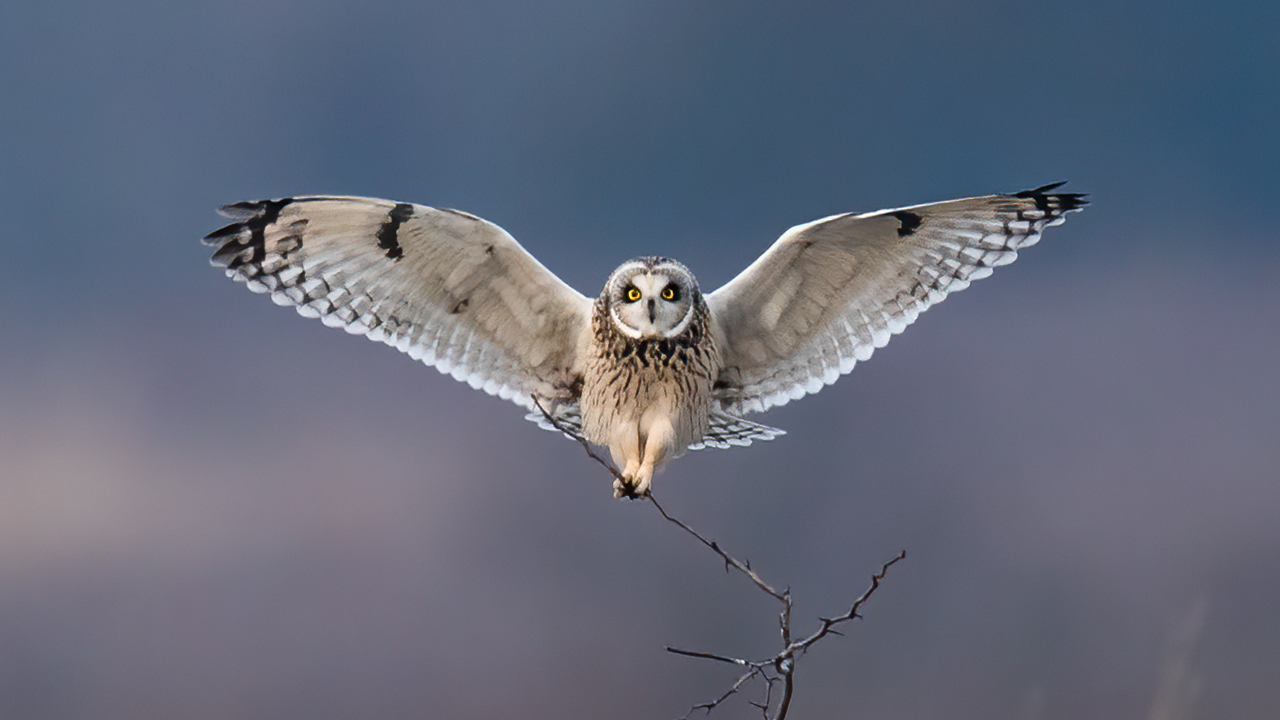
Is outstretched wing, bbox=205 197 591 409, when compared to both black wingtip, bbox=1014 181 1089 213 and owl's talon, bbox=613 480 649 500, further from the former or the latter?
black wingtip, bbox=1014 181 1089 213

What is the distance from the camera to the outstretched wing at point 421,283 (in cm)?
238

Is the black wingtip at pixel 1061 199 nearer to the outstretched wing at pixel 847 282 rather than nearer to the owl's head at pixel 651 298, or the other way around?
the outstretched wing at pixel 847 282

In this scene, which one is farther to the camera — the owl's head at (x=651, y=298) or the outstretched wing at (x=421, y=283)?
the outstretched wing at (x=421, y=283)

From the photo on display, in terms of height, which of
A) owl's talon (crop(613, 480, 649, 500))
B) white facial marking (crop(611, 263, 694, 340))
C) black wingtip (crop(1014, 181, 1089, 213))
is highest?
black wingtip (crop(1014, 181, 1089, 213))

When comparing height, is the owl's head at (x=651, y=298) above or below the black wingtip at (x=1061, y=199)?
below

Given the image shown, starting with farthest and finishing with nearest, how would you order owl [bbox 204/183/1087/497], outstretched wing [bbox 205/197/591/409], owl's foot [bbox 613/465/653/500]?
outstretched wing [bbox 205/197/591/409] → owl [bbox 204/183/1087/497] → owl's foot [bbox 613/465/653/500]

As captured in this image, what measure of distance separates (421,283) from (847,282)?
3.56 ft

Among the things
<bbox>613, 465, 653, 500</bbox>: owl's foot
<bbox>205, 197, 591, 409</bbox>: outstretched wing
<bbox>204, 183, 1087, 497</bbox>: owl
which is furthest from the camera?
<bbox>205, 197, 591, 409</bbox>: outstretched wing

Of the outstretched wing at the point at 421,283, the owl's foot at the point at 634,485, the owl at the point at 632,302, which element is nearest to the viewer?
the owl's foot at the point at 634,485

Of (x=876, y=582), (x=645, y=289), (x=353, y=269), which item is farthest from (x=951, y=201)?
(x=353, y=269)

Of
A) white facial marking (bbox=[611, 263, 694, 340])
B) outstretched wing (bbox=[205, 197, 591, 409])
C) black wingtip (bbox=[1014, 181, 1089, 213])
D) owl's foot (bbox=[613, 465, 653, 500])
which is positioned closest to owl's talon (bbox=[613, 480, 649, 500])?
owl's foot (bbox=[613, 465, 653, 500])

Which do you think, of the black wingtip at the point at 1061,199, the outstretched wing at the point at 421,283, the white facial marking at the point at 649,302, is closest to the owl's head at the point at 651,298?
the white facial marking at the point at 649,302

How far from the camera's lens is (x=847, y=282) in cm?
254

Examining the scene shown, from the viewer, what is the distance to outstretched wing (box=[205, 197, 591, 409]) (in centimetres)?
238
